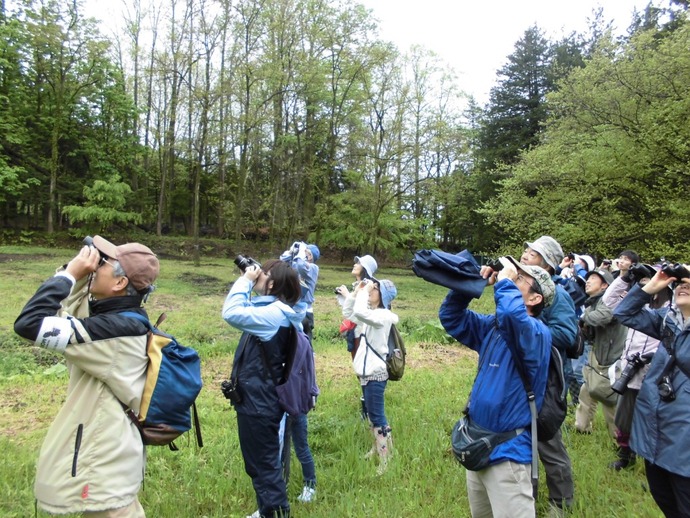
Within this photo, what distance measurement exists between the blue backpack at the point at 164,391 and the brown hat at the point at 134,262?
0.18 m

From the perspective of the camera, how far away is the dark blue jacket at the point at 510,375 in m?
2.28

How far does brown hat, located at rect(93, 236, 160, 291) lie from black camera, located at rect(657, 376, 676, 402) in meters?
2.91

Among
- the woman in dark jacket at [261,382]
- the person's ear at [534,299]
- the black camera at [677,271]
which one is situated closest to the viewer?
the person's ear at [534,299]

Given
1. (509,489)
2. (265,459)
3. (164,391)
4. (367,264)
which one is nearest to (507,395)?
(509,489)

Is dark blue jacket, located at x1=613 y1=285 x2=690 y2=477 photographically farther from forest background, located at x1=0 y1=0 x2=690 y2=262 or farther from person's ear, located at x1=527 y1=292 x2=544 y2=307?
forest background, located at x1=0 y1=0 x2=690 y2=262

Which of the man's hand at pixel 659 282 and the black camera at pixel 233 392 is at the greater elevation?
the man's hand at pixel 659 282

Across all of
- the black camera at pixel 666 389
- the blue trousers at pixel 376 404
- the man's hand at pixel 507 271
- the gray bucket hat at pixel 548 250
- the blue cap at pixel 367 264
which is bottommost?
the blue trousers at pixel 376 404

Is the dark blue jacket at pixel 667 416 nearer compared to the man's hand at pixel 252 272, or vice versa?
the dark blue jacket at pixel 667 416

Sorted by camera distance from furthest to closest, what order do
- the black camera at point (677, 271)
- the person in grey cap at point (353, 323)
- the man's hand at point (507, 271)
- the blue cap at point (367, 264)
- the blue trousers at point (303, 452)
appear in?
the blue cap at point (367, 264) → the person in grey cap at point (353, 323) → the blue trousers at point (303, 452) → the black camera at point (677, 271) → the man's hand at point (507, 271)

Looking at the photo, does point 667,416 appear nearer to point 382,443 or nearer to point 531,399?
point 531,399

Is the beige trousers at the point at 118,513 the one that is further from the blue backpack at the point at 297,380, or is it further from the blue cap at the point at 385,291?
the blue cap at the point at 385,291

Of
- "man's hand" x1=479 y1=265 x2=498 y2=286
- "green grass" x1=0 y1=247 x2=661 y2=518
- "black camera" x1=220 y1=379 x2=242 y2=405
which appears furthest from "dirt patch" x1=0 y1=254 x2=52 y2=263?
"man's hand" x1=479 y1=265 x2=498 y2=286

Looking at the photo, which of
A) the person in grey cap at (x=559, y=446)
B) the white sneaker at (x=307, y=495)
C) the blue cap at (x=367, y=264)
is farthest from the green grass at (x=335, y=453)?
the blue cap at (x=367, y=264)

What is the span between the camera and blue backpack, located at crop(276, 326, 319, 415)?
291 centimetres
